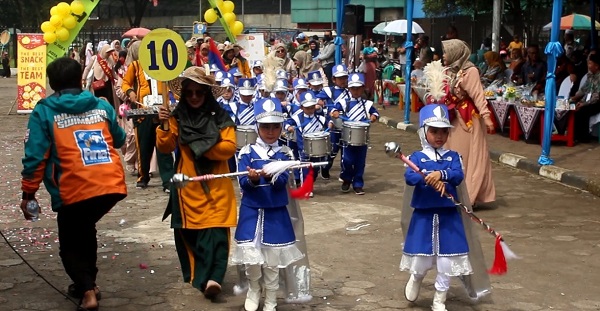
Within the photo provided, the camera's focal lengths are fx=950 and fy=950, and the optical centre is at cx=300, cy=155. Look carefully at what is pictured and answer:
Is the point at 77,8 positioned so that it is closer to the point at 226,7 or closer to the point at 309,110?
the point at 226,7

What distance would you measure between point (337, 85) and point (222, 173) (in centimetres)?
528

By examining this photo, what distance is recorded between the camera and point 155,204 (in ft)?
34.7

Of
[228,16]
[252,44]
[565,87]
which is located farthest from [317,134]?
[228,16]

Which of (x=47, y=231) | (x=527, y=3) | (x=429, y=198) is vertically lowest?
(x=47, y=231)

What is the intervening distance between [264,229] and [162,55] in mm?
1423

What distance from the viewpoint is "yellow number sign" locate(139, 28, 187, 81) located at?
6.54m

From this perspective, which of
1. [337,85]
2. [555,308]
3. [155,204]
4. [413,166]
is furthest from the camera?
[337,85]

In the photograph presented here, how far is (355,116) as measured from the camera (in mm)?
11312

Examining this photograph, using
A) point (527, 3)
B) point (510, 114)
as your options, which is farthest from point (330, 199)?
point (527, 3)

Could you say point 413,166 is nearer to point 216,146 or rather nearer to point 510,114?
point 216,146

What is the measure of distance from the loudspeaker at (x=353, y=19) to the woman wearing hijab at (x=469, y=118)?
482 inches

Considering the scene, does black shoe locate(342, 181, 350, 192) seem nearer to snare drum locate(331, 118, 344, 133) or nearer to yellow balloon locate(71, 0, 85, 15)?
snare drum locate(331, 118, 344, 133)

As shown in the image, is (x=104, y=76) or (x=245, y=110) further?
(x=104, y=76)

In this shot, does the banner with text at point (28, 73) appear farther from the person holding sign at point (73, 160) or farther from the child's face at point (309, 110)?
the person holding sign at point (73, 160)
